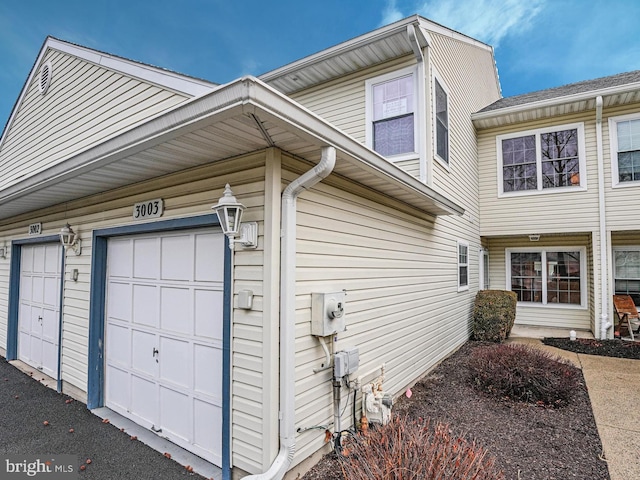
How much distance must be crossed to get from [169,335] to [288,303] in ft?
5.66

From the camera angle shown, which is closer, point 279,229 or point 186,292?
point 279,229

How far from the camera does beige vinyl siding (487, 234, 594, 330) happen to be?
8.90 metres

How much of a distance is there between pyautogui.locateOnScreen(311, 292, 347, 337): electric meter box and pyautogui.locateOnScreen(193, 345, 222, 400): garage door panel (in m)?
0.96

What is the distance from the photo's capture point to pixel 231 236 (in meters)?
2.87

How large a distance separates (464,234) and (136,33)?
25936mm

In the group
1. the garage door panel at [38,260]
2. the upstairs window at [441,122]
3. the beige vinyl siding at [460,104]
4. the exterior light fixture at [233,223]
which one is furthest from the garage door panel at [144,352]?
the upstairs window at [441,122]

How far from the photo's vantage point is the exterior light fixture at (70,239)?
16.1 feet

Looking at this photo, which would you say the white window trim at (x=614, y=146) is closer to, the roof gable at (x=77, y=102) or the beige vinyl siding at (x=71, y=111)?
the roof gable at (x=77, y=102)

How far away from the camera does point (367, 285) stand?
4051 mm

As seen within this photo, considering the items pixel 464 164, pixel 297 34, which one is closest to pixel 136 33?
pixel 297 34

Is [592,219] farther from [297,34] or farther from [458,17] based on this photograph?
[297,34]

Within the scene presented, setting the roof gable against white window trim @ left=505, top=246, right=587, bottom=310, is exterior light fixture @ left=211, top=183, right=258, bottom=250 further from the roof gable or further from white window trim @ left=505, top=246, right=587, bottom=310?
white window trim @ left=505, top=246, right=587, bottom=310

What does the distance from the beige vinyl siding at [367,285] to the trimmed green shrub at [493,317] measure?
1.87 metres

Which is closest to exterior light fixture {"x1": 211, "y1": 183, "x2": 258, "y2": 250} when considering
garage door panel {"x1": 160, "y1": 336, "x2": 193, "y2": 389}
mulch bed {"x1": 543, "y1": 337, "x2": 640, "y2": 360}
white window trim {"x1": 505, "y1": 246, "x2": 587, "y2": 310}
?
garage door panel {"x1": 160, "y1": 336, "x2": 193, "y2": 389}
